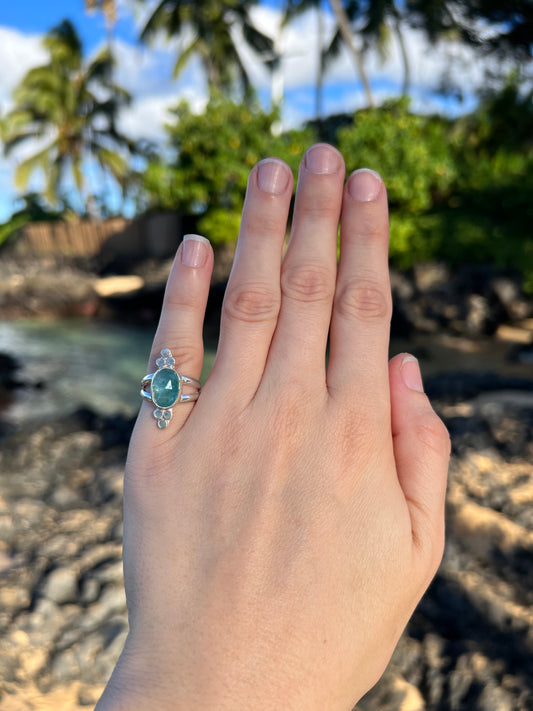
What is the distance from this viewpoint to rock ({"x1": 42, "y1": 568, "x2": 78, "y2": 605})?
7.79 ft

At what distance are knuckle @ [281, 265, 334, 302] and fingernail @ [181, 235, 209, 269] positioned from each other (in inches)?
8.7

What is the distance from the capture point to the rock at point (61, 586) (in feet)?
7.79

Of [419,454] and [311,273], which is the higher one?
[311,273]

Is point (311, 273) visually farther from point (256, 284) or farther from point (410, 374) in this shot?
point (410, 374)

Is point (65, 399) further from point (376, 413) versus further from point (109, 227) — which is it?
point (109, 227)

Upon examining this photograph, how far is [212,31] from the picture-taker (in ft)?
80.9

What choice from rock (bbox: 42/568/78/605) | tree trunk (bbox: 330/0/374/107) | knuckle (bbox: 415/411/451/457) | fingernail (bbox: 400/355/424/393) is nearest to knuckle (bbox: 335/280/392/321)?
fingernail (bbox: 400/355/424/393)

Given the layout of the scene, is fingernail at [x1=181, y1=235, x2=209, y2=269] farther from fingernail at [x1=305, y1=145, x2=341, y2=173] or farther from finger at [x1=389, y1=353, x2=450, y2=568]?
finger at [x1=389, y1=353, x2=450, y2=568]

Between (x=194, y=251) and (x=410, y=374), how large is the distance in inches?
24.9

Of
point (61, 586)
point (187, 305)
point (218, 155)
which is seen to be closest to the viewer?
point (187, 305)

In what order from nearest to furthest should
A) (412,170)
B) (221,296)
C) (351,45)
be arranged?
1. (412,170)
2. (221,296)
3. (351,45)

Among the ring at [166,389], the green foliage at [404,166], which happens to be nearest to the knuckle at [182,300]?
the ring at [166,389]

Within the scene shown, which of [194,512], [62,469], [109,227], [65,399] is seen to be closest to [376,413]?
[194,512]

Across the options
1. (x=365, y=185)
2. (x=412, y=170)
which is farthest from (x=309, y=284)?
(x=412, y=170)
